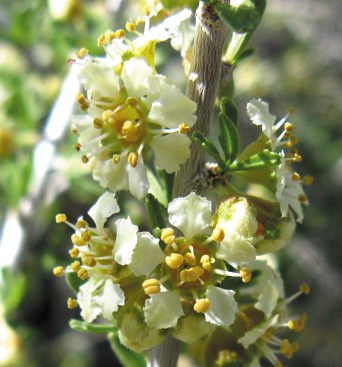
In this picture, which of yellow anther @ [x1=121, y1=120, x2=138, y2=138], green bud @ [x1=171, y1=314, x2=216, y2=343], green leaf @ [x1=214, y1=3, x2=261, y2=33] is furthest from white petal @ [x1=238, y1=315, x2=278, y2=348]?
green leaf @ [x1=214, y1=3, x2=261, y2=33]

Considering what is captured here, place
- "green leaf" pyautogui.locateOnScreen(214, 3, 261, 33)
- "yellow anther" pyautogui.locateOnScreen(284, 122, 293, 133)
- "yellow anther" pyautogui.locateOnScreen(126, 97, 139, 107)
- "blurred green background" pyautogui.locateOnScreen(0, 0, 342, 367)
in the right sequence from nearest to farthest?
"green leaf" pyautogui.locateOnScreen(214, 3, 261, 33), "yellow anther" pyautogui.locateOnScreen(126, 97, 139, 107), "yellow anther" pyautogui.locateOnScreen(284, 122, 293, 133), "blurred green background" pyautogui.locateOnScreen(0, 0, 342, 367)

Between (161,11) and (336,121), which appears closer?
(161,11)

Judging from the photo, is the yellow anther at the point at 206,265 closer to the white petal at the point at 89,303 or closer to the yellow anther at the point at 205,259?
the yellow anther at the point at 205,259

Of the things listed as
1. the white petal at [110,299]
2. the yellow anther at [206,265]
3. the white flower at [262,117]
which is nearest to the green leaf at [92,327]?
the white petal at [110,299]

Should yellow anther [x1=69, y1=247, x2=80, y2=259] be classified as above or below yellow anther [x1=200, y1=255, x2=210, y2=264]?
below

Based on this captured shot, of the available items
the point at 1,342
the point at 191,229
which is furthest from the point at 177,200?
the point at 1,342

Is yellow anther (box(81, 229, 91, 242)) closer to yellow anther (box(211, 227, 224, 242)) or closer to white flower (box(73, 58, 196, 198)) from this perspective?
white flower (box(73, 58, 196, 198))

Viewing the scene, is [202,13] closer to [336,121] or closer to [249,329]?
[249,329]
